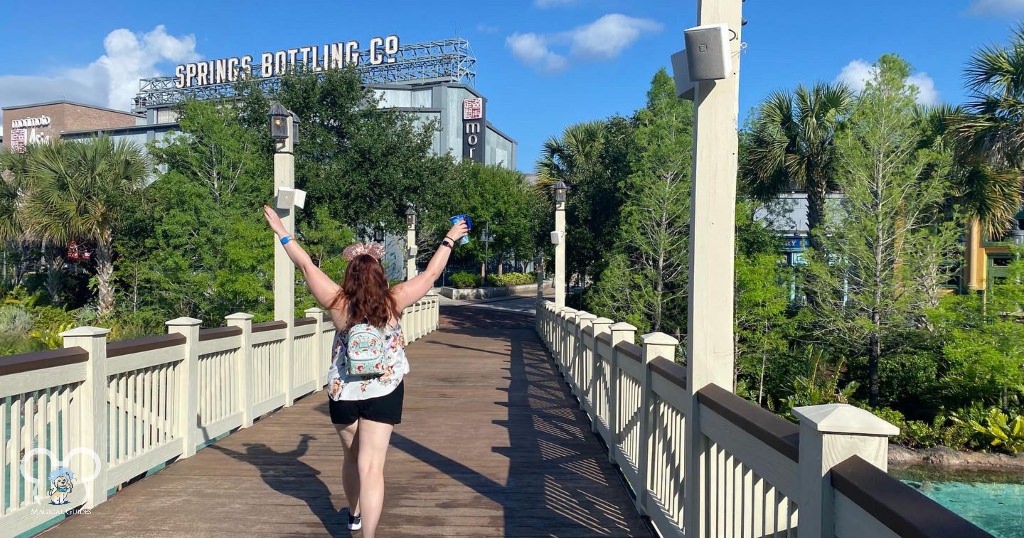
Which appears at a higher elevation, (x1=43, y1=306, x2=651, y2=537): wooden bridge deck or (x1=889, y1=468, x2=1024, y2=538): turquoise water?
(x1=43, y1=306, x2=651, y2=537): wooden bridge deck

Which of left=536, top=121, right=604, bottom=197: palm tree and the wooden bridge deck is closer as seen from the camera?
the wooden bridge deck

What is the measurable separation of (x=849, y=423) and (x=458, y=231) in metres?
2.45

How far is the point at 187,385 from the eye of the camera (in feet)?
19.3

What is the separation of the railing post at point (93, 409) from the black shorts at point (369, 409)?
1.81 metres

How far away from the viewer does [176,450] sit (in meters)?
5.74

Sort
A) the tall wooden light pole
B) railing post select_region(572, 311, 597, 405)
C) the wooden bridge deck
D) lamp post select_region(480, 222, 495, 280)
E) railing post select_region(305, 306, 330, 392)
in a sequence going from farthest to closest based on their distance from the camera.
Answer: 1. lamp post select_region(480, 222, 495, 280)
2. railing post select_region(305, 306, 330, 392)
3. railing post select_region(572, 311, 597, 405)
4. the wooden bridge deck
5. the tall wooden light pole

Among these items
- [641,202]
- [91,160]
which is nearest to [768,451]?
[641,202]

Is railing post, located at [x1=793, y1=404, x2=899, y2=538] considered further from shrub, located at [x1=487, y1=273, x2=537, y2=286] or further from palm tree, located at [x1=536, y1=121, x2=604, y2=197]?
shrub, located at [x1=487, y1=273, x2=537, y2=286]

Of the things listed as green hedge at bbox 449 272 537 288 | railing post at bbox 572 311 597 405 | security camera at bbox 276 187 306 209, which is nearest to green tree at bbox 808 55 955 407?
railing post at bbox 572 311 597 405

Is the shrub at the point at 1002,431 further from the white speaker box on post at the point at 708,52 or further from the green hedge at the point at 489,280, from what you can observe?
the green hedge at the point at 489,280

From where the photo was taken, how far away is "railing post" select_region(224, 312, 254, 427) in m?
7.03

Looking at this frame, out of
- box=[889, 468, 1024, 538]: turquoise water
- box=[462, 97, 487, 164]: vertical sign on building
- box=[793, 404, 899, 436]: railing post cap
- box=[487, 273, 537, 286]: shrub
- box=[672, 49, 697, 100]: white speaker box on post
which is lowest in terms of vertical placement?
box=[889, 468, 1024, 538]: turquoise water

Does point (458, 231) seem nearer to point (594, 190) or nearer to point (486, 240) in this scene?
point (594, 190)

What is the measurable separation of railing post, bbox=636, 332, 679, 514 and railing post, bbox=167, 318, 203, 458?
353 centimetres
